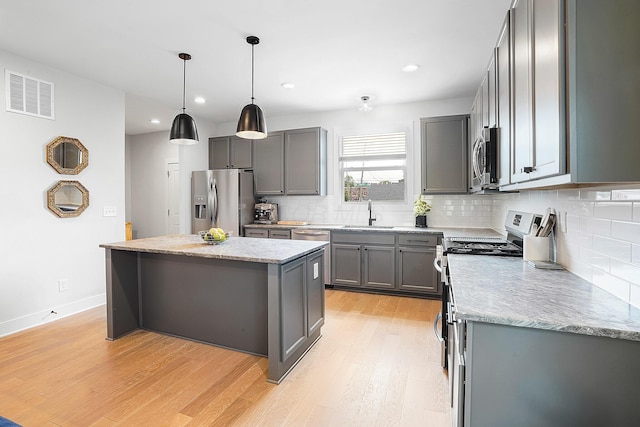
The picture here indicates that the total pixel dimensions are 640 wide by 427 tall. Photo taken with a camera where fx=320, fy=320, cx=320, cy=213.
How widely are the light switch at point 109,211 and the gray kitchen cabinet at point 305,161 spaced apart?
2318mm

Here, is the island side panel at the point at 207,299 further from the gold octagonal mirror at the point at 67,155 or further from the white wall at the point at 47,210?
the gold octagonal mirror at the point at 67,155

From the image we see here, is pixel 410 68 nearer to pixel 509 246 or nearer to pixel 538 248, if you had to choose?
pixel 509 246

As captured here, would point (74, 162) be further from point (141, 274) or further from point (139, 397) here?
point (139, 397)

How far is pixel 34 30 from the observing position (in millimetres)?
2711

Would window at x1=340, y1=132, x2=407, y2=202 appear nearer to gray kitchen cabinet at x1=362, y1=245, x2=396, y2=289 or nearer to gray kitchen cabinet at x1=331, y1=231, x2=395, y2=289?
gray kitchen cabinet at x1=331, y1=231, x2=395, y2=289

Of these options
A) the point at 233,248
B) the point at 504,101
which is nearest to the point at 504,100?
the point at 504,101

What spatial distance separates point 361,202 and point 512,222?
8.00 feet

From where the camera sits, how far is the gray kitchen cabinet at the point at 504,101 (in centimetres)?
186

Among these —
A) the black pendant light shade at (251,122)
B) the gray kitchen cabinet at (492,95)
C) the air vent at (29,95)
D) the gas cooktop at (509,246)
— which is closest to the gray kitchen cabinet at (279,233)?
the black pendant light shade at (251,122)

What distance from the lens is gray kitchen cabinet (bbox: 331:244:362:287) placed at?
4.34 metres

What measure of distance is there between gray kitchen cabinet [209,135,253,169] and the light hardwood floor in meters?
Answer: 3.10


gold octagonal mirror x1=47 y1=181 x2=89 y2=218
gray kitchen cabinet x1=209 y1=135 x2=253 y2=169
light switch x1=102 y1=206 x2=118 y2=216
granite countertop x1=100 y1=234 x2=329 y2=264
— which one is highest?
gray kitchen cabinet x1=209 y1=135 x2=253 y2=169

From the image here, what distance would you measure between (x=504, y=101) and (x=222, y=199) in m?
4.08

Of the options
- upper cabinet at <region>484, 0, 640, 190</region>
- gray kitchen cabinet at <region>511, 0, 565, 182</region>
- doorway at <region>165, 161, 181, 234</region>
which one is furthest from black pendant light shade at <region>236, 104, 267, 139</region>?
doorway at <region>165, 161, 181, 234</region>
